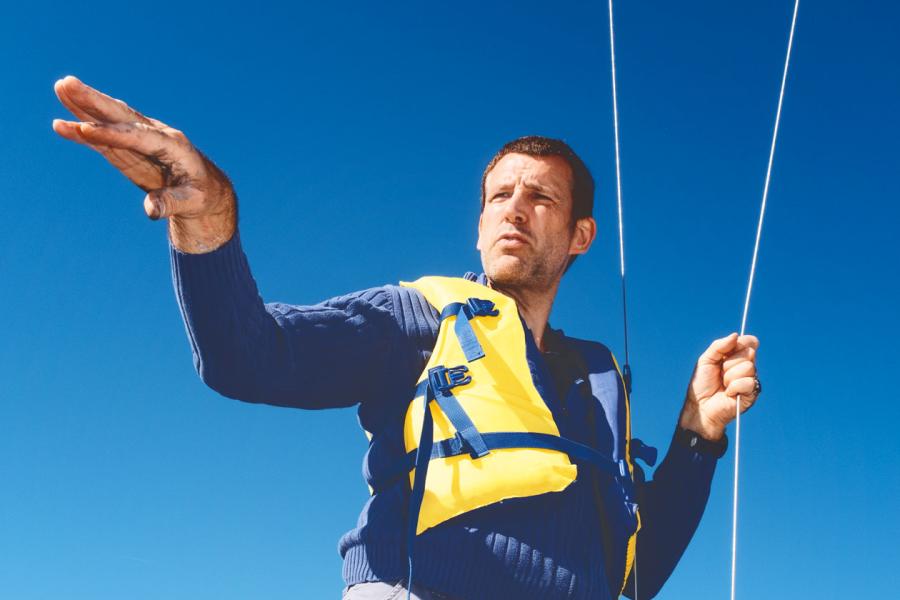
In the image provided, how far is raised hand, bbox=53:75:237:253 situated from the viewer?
236 cm

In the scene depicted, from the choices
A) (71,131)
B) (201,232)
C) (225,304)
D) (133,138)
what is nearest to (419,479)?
(225,304)

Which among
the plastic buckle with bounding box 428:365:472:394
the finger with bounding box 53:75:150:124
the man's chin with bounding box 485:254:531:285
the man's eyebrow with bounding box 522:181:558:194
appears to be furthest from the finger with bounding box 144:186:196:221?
the man's eyebrow with bounding box 522:181:558:194

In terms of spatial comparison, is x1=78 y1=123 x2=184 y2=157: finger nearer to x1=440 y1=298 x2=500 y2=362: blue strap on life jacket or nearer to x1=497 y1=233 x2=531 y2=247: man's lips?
x1=440 y1=298 x2=500 y2=362: blue strap on life jacket

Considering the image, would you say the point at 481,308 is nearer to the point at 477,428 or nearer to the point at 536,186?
the point at 477,428

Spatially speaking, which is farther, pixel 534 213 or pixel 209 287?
pixel 534 213

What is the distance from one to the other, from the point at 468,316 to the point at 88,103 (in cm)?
158

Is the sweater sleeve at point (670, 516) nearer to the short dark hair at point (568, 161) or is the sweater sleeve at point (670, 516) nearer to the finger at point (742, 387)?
the finger at point (742, 387)

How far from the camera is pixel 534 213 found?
407 centimetres

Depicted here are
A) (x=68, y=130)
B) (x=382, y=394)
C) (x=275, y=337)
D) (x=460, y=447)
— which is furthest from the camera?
(x=382, y=394)

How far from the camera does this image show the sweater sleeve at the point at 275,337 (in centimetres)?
276

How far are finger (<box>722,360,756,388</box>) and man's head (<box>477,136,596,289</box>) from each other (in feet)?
2.81

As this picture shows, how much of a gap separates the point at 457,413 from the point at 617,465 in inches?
31.4

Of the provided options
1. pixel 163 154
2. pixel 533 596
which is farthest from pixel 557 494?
pixel 163 154

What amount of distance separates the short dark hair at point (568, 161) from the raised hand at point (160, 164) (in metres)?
1.88
